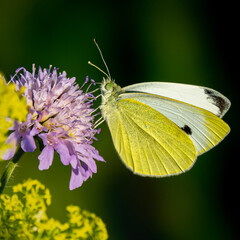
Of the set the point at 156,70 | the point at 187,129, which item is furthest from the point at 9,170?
the point at 156,70

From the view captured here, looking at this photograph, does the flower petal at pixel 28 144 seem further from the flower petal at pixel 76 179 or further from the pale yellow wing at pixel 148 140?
the pale yellow wing at pixel 148 140

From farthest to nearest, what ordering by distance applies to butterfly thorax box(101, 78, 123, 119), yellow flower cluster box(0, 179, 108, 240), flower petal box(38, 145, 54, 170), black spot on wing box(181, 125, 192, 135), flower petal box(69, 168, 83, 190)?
black spot on wing box(181, 125, 192, 135) → butterfly thorax box(101, 78, 123, 119) → flower petal box(69, 168, 83, 190) → flower petal box(38, 145, 54, 170) → yellow flower cluster box(0, 179, 108, 240)

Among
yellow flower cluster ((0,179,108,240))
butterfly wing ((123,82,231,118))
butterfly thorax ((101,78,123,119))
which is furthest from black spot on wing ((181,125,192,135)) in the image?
yellow flower cluster ((0,179,108,240))

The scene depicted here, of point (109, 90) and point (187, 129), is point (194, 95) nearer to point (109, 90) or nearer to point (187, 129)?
point (187, 129)

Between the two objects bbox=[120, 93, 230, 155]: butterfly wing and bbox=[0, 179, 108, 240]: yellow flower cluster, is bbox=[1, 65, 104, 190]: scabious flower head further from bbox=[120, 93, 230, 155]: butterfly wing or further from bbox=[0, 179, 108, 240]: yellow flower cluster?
bbox=[120, 93, 230, 155]: butterfly wing

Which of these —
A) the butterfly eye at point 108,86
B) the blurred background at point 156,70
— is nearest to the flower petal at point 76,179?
the butterfly eye at point 108,86

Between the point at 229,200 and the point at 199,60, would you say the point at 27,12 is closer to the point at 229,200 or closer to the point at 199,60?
the point at 199,60

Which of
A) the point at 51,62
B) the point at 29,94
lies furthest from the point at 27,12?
the point at 29,94
